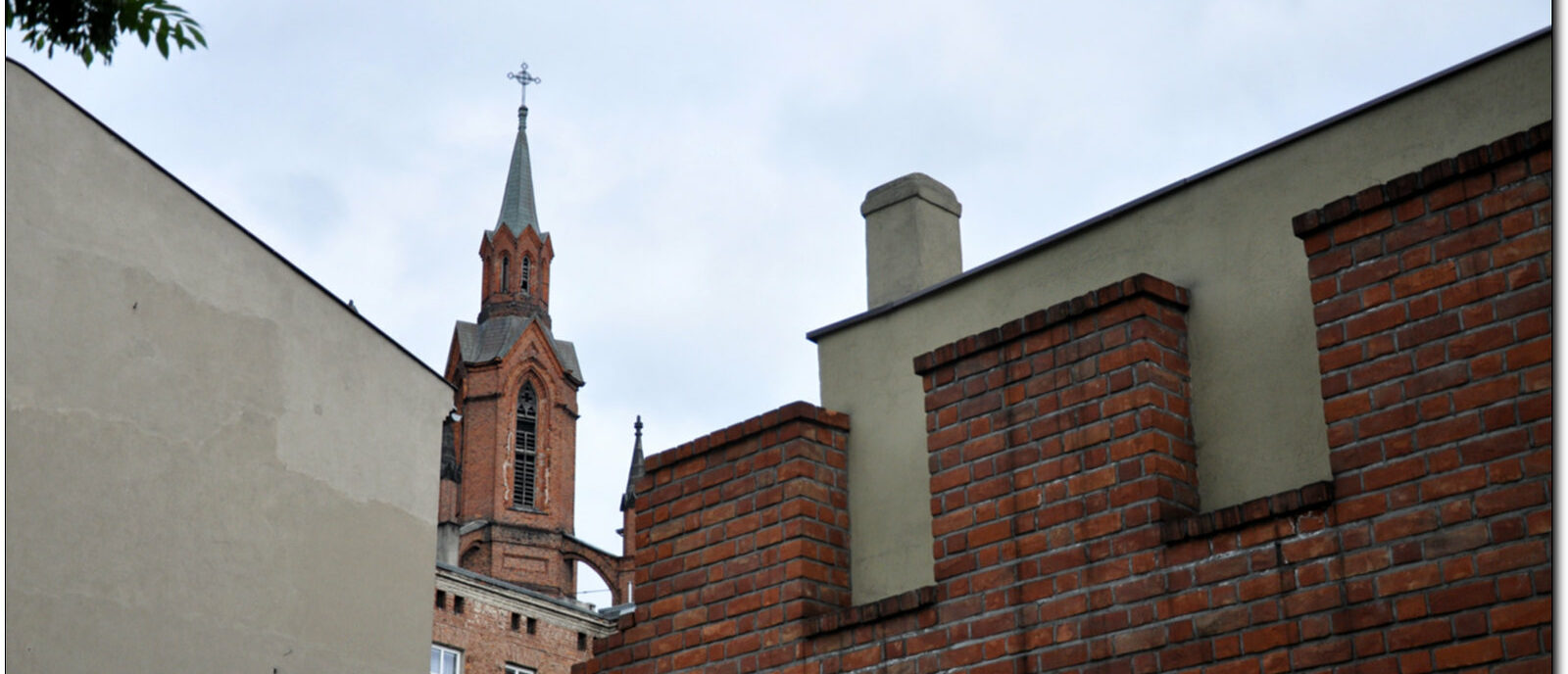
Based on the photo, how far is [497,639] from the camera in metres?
47.1

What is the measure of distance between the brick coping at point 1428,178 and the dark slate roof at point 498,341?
63.9 m

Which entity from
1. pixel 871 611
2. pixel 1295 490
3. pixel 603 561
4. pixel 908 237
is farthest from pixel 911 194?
pixel 603 561

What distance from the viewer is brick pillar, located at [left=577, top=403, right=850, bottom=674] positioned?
20.7ft

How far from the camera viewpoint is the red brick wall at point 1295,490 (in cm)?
465

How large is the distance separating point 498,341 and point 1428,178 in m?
65.3

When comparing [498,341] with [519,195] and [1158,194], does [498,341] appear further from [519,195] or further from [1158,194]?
[1158,194]

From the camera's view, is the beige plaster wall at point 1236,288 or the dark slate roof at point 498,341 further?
the dark slate roof at point 498,341

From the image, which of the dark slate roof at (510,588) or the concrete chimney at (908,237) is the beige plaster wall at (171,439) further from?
the dark slate roof at (510,588)

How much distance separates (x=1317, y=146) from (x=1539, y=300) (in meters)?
1.18

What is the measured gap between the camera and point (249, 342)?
1196 centimetres

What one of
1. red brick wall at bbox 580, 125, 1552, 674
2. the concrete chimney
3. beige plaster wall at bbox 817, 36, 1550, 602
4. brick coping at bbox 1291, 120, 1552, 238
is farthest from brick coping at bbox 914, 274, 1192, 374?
the concrete chimney

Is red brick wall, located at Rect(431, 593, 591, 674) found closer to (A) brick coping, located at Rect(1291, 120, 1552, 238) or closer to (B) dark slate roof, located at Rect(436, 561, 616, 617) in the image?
(B) dark slate roof, located at Rect(436, 561, 616, 617)

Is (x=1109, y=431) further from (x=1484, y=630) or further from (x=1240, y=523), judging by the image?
(x=1484, y=630)

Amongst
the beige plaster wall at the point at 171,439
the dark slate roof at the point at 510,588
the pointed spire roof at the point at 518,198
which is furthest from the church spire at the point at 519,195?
the beige plaster wall at the point at 171,439
